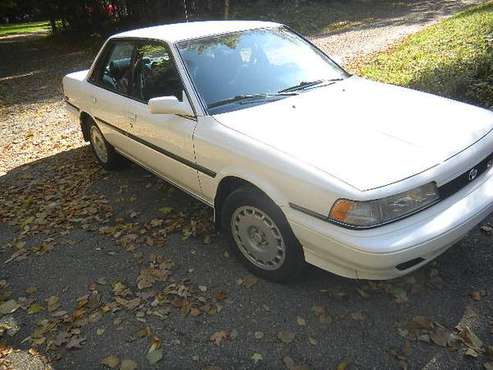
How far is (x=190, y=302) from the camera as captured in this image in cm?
318

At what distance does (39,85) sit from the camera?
39.7 feet

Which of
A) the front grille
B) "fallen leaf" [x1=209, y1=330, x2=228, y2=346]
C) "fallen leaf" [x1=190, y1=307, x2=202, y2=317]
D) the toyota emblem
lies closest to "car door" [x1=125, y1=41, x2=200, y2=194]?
"fallen leaf" [x1=190, y1=307, x2=202, y2=317]

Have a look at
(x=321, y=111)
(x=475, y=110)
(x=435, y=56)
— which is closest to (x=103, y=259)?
(x=321, y=111)

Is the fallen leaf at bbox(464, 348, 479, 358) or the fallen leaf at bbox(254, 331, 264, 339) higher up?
the fallen leaf at bbox(464, 348, 479, 358)

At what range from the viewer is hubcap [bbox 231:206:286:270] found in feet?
9.86

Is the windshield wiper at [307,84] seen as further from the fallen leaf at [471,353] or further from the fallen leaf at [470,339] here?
the fallen leaf at [471,353]

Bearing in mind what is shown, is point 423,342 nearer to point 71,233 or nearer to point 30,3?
point 71,233

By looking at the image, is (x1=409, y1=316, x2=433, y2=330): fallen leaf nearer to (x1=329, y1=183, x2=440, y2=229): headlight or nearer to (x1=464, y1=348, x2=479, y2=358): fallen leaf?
(x1=464, y1=348, x2=479, y2=358): fallen leaf

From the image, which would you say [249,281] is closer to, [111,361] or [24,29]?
[111,361]

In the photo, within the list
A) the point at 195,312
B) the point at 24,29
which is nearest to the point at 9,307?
the point at 195,312

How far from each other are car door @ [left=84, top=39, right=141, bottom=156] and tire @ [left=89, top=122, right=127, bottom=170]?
229mm

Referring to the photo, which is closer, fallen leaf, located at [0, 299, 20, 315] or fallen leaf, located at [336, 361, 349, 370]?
fallen leaf, located at [336, 361, 349, 370]

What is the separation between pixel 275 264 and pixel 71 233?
7.44 ft

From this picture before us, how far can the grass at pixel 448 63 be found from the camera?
6.03 meters
